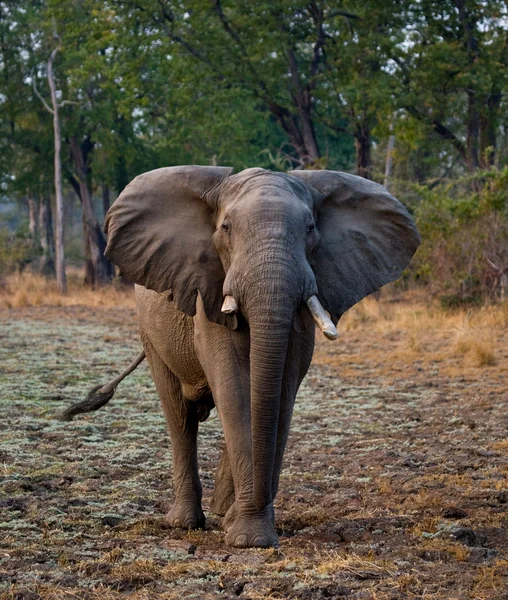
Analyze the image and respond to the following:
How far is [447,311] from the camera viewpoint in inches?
768

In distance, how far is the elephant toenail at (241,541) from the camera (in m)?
5.56

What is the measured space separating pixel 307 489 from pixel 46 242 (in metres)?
33.0

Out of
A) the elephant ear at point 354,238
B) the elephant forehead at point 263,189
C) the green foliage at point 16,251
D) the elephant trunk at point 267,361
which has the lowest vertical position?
the green foliage at point 16,251

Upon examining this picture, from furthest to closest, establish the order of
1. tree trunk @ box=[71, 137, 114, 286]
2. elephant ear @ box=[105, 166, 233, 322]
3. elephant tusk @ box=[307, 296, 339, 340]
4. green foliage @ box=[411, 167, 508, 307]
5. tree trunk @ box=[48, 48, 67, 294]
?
tree trunk @ box=[71, 137, 114, 286], tree trunk @ box=[48, 48, 67, 294], green foliage @ box=[411, 167, 508, 307], elephant ear @ box=[105, 166, 233, 322], elephant tusk @ box=[307, 296, 339, 340]

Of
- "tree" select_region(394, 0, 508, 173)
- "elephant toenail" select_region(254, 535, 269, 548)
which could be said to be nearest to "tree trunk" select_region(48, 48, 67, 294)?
"tree" select_region(394, 0, 508, 173)

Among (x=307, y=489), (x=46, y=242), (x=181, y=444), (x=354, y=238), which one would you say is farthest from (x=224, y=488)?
(x=46, y=242)

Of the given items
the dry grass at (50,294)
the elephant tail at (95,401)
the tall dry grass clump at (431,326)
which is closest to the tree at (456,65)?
the tall dry grass clump at (431,326)

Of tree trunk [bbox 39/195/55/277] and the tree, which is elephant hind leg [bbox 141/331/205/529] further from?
tree trunk [bbox 39/195/55/277]

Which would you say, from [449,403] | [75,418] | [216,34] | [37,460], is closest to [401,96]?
[216,34]

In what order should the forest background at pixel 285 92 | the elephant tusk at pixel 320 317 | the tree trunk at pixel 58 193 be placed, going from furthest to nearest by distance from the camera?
the tree trunk at pixel 58 193
the forest background at pixel 285 92
the elephant tusk at pixel 320 317

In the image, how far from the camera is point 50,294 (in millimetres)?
29234

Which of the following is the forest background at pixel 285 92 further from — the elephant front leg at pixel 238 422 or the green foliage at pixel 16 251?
the elephant front leg at pixel 238 422

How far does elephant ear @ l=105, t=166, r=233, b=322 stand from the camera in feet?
19.2

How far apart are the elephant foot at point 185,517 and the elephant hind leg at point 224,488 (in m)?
0.13
